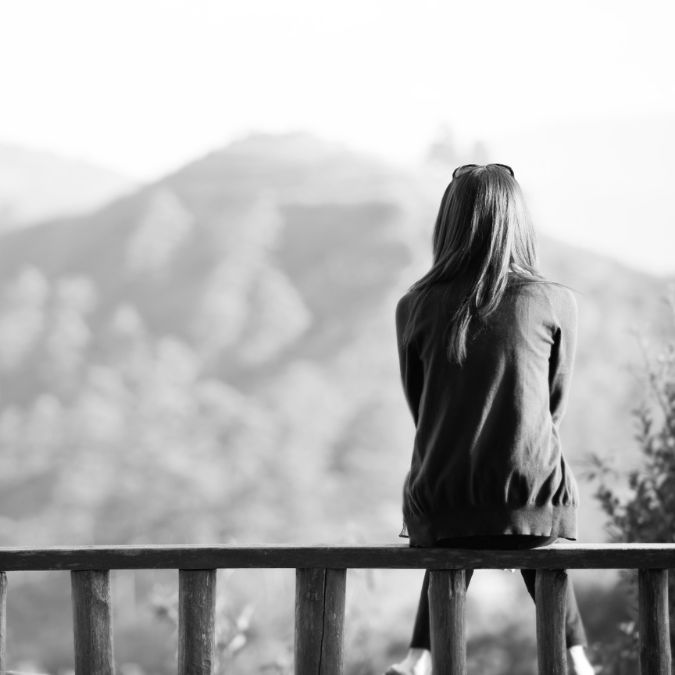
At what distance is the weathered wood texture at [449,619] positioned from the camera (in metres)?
2.18

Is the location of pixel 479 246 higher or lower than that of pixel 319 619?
higher

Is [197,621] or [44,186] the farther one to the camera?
[44,186]

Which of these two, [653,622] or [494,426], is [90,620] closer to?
[494,426]

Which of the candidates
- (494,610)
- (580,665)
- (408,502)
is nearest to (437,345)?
(408,502)

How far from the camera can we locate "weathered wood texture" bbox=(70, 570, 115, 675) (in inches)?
86.9

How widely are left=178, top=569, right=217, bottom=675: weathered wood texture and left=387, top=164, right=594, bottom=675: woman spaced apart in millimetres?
378

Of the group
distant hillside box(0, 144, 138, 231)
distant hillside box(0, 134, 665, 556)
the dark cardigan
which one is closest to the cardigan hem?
the dark cardigan

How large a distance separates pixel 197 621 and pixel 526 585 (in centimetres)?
63

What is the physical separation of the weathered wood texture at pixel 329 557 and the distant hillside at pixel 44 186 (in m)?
46.4

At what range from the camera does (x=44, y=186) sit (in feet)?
171

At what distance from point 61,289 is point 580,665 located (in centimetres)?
4002

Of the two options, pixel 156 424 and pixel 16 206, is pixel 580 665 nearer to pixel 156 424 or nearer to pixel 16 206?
pixel 156 424

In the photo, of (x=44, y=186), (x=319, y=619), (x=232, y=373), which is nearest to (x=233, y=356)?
(x=232, y=373)

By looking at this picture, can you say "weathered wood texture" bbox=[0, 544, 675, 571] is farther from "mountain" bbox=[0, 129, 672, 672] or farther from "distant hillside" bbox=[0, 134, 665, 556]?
"distant hillside" bbox=[0, 134, 665, 556]
